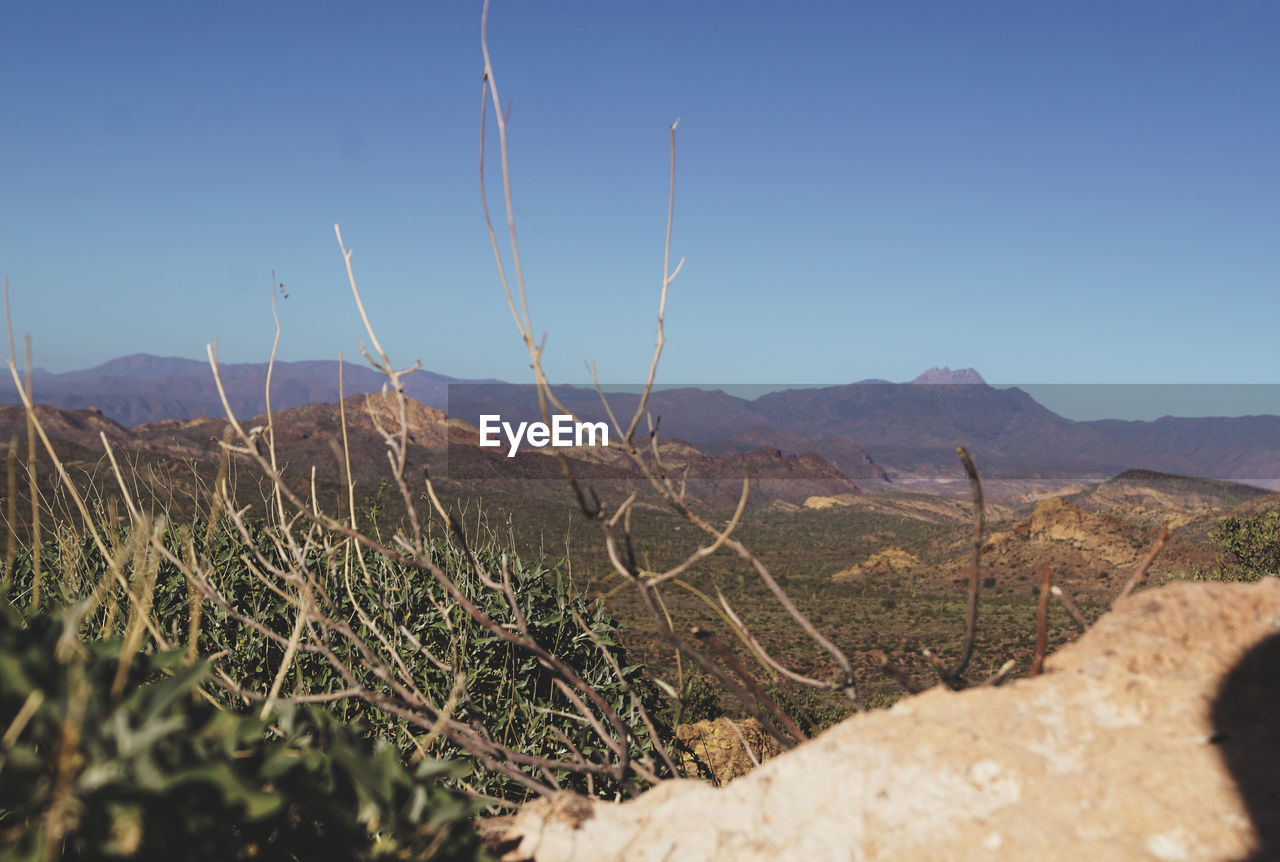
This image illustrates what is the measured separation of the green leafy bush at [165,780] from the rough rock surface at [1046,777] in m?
0.46

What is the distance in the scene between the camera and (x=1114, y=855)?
1.36m

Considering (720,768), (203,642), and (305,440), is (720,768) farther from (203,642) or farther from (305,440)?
(305,440)

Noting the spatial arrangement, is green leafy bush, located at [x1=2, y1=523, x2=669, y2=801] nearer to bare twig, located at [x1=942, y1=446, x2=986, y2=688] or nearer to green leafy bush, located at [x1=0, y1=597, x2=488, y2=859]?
bare twig, located at [x1=942, y1=446, x2=986, y2=688]

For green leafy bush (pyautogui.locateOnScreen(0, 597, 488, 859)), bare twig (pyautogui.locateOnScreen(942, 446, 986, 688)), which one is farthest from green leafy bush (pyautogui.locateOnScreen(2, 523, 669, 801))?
green leafy bush (pyautogui.locateOnScreen(0, 597, 488, 859))

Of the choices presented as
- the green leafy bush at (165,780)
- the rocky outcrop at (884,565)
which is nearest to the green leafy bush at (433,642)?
the green leafy bush at (165,780)

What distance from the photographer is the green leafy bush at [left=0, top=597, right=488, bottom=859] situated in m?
1.03

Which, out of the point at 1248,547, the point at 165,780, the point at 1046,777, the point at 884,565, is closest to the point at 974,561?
the point at 1046,777

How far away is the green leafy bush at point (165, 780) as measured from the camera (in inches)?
40.5

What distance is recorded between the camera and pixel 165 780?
102 cm

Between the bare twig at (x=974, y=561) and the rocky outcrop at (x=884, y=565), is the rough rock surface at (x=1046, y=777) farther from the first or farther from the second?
the rocky outcrop at (x=884, y=565)

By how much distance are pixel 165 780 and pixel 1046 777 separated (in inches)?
56.8

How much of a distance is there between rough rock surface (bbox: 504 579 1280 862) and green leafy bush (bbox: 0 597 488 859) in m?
0.46

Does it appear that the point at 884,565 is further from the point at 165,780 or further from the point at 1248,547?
the point at 165,780

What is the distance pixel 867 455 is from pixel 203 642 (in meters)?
181
